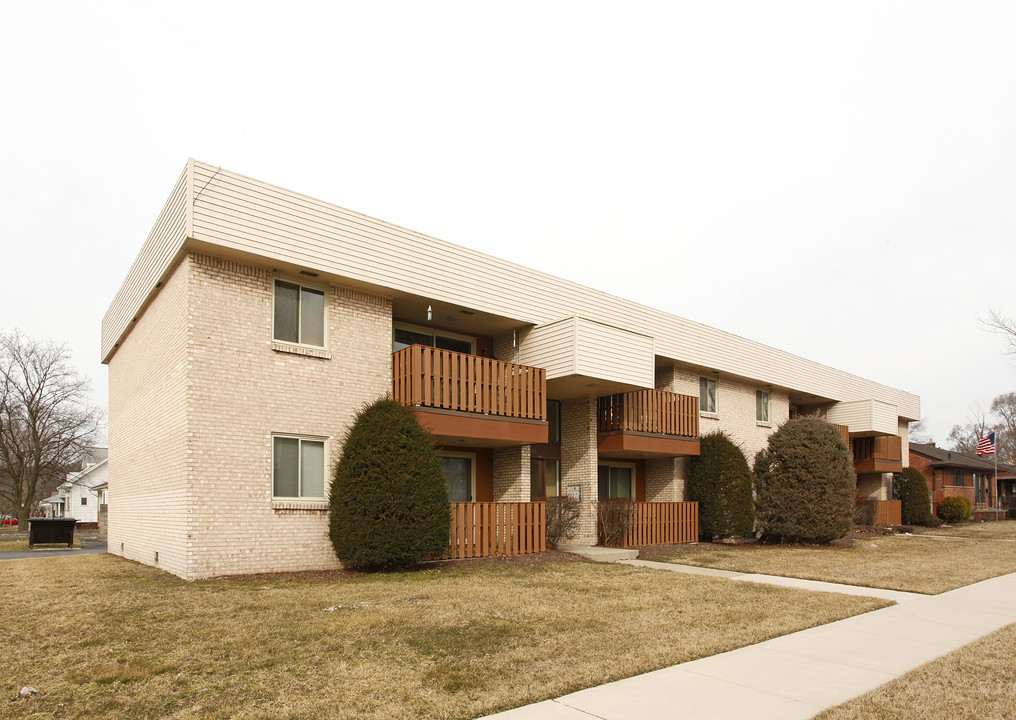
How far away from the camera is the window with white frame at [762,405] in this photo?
87.3 feet

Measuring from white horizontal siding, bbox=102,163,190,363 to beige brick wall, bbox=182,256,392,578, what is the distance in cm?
84

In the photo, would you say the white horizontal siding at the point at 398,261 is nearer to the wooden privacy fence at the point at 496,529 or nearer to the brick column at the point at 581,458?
the brick column at the point at 581,458

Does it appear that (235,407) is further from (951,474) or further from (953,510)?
(951,474)

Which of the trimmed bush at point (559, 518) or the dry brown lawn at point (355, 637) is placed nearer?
the dry brown lawn at point (355, 637)

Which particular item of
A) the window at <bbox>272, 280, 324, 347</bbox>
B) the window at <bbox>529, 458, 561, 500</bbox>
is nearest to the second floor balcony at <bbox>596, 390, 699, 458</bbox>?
the window at <bbox>529, 458, 561, 500</bbox>

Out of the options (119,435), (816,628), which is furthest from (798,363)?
(119,435)

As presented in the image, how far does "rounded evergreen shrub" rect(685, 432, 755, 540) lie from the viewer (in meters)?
21.1

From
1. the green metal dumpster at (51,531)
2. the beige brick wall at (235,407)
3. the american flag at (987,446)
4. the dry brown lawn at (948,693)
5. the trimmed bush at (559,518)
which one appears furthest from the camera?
the american flag at (987,446)

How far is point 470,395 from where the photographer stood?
50.2 feet

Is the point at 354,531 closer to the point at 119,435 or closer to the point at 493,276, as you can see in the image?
the point at 493,276

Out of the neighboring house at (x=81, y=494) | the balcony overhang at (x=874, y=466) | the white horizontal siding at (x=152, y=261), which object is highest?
the white horizontal siding at (x=152, y=261)

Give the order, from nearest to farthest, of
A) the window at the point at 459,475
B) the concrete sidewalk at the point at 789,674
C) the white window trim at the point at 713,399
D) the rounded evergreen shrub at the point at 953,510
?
the concrete sidewalk at the point at 789,674 → the window at the point at 459,475 → the white window trim at the point at 713,399 → the rounded evergreen shrub at the point at 953,510

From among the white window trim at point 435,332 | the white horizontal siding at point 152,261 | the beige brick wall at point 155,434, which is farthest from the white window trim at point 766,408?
the white horizontal siding at point 152,261

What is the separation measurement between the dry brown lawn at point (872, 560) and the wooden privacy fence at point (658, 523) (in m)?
0.61
